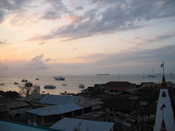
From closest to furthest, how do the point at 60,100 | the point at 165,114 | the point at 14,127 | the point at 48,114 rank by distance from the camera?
1. the point at 14,127
2. the point at 165,114
3. the point at 48,114
4. the point at 60,100

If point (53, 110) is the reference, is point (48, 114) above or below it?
below

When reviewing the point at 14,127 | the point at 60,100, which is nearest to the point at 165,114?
the point at 14,127

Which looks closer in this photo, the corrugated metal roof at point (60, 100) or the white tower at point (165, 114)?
the white tower at point (165, 114)

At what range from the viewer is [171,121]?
20.1 feet

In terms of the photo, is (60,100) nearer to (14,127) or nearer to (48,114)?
(48,114)

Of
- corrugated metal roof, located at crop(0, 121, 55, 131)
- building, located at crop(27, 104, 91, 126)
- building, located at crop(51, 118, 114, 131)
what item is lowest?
building, located at crop(27, 104, 91, 126)

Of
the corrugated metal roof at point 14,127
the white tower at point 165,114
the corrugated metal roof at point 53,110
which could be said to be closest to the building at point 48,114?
the corrugated metal roof at point 53,110

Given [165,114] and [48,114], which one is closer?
[165,114]

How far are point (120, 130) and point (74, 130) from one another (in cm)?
316

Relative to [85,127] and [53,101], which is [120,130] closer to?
[85,127]

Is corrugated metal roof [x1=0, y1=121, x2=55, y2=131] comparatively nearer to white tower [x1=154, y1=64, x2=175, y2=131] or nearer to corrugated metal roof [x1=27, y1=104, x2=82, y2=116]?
white tower [x1=154, y1=64, x2=175, y2=131]

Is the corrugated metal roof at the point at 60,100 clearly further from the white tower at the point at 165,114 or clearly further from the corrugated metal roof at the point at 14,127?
the corrugated metal roof at the point at 14,127

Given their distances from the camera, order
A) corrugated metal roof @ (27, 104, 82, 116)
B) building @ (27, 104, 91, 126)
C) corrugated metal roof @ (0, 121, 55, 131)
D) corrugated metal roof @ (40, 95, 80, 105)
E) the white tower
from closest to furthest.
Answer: corrugated metal roof @ (0, 121, 55, 131)
the white tower
building @ (27, 104, 91, 126)
corrugated metal roof @ (27, 104, 82, 116)
corrugated metal roof @ (40, 95, 80, 105)

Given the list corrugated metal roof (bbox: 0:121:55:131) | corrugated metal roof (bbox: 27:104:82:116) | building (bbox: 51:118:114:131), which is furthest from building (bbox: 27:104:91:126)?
corrugated metal roof (bbox: 0:121:55:131)
